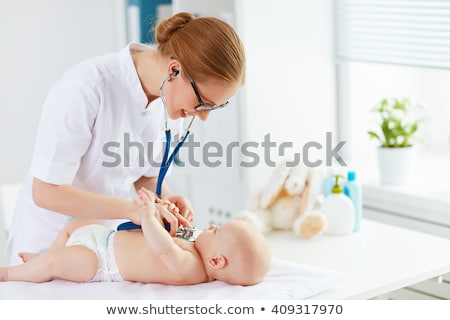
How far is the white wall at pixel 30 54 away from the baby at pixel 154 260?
5.12 ft

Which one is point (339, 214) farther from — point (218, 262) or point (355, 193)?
point (218, 262)

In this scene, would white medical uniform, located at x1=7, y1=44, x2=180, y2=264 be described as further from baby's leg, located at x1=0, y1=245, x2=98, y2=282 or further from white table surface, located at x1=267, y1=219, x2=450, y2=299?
white table surface, located at x1=267, y1=219, x2=450, y2=299

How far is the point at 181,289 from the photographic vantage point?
1878 millimetres

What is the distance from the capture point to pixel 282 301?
5.91ft

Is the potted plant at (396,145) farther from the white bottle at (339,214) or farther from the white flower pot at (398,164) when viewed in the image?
the white bottle at (339,214)

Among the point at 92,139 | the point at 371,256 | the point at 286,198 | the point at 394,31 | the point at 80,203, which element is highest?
the point at 394,31

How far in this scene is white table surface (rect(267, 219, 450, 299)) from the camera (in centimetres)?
197

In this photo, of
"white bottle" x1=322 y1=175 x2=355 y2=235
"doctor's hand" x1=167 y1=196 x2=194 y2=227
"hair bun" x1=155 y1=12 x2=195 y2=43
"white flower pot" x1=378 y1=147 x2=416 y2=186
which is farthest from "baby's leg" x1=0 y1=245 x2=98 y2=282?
"white flower pot" x1=378 y1=147 x2=416 y2=186

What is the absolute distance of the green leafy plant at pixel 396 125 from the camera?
2.93 meters

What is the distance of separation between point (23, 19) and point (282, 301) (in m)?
2.10

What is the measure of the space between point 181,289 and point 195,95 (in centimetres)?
47

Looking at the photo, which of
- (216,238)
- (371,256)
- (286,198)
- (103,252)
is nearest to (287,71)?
(286,198)

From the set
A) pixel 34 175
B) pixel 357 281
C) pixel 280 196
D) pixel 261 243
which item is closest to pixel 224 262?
pixel 261 243

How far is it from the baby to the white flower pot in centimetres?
117
